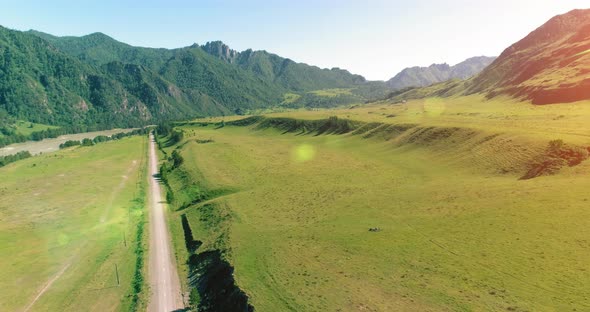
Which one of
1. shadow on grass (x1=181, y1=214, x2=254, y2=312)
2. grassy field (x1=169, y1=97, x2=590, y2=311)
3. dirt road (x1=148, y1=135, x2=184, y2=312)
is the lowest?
dirt road (x1=148, y1=135, x2=184, y2=312)

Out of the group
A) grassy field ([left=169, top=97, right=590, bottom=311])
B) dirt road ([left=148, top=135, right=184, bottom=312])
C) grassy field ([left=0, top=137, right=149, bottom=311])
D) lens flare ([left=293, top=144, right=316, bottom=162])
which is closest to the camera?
grassy field ([left=169, top=97, right=590, bottom=311])

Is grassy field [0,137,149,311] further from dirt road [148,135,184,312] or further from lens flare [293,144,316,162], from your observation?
lens flare [293,144,316,162]

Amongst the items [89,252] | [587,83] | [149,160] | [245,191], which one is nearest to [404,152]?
[245,191]

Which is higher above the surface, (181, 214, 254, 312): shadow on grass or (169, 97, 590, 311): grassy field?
(169, 97, 590, 311): grassy field

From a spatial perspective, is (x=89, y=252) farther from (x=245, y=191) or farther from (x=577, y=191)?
(x=577, y=191)

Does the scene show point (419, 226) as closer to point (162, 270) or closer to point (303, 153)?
point (162, 270)

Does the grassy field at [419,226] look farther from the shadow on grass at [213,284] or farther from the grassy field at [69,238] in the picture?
the grassy field at [69,238]

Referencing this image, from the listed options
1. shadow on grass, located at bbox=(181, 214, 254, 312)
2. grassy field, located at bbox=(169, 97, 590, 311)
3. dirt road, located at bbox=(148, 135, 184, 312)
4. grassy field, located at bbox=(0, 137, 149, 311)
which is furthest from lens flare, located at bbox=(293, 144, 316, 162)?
shadow on grass, located at bbox=(181, 214, 254, 312)

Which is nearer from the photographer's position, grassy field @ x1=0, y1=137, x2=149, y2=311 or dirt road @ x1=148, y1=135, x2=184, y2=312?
dirt road @ x1=148, y1=135, x2=184, y2=312
